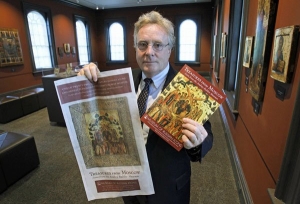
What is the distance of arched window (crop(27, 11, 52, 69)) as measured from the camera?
18.7 feet

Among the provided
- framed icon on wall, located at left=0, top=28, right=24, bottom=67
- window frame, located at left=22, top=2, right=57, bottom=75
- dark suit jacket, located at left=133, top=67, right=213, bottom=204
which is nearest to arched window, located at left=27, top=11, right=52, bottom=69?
window frame, located at left=22, top=2, right=57, bottom=75

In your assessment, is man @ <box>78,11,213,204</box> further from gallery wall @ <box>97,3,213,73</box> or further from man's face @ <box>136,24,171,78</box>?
gallery wall @ <box>97,3,213,73</box>

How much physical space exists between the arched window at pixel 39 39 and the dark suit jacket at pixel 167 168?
20.5 ft

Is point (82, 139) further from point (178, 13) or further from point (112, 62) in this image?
point (112, 62)

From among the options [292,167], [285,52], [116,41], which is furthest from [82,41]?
[292,167]

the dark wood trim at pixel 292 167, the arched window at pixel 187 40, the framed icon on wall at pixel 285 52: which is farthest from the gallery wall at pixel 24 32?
the dark wood trim at pixel 292 167

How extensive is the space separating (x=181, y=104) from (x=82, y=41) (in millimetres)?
8715

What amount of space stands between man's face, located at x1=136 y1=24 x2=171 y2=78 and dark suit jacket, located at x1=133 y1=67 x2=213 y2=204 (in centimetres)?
9

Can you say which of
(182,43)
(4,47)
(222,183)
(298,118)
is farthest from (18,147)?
(182,43)

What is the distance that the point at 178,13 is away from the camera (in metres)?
7.91

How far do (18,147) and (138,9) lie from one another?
25.5 feet

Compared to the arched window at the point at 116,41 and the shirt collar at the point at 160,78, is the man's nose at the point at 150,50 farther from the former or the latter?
the arched window at the point at 116,41

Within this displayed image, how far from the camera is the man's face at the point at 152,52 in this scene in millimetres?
823

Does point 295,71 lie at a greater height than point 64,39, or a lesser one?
lesser
